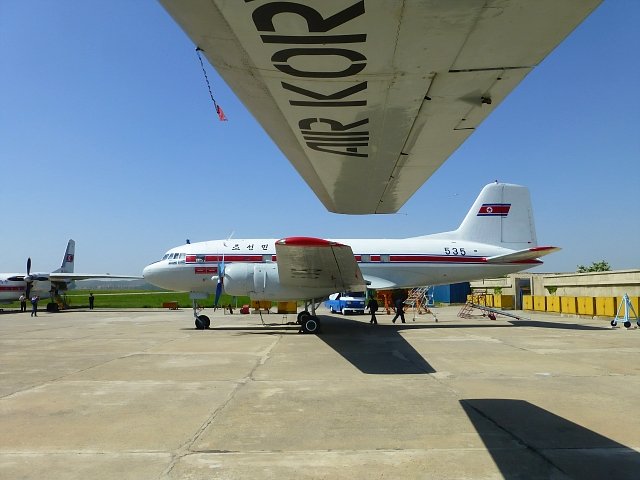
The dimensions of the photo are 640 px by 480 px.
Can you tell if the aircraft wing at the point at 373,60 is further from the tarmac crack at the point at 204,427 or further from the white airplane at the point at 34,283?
the white airplane at the point at 34,283

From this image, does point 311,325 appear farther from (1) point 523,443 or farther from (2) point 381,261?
(1) point 523,443

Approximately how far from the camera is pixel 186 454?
4.83 meters

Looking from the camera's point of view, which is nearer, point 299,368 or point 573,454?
point 573,454

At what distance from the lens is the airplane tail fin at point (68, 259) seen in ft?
150

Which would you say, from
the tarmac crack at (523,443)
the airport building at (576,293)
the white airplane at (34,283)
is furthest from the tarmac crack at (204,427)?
the white airplane at (34,283)

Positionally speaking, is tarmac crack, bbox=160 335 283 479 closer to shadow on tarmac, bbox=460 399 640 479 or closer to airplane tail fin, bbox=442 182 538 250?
shadow on tarmac, bbox=460 399 640 479

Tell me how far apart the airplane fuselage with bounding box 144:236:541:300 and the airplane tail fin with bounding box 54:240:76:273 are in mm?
30827

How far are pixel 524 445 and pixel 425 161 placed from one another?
329 centimetres

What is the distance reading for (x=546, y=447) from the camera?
4992mm

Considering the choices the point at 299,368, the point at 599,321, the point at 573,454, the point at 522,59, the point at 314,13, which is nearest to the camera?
the point at 314,13

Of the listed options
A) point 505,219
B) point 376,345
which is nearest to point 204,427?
point 376,345

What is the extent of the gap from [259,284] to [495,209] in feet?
38.9

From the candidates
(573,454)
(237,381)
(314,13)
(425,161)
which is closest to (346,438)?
(573,454)

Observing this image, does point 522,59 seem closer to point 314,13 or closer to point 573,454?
point 314,13
